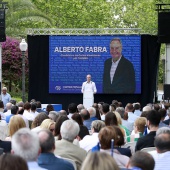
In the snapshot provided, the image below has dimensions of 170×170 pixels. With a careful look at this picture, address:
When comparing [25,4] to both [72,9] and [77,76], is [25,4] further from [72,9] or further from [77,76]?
[77,76]

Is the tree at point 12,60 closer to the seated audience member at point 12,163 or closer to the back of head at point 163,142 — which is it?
the back of head at point 163,142

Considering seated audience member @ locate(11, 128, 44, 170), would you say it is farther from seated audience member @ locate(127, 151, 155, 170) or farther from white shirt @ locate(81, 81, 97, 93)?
white shirt @ locate(81, 81, 97, 93)

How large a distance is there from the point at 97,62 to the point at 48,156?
1890 cm

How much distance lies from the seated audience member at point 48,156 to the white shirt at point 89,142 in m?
2.38

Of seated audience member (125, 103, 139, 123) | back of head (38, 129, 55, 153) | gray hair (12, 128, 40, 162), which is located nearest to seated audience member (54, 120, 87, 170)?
back of head (38, 129, 55, 153)

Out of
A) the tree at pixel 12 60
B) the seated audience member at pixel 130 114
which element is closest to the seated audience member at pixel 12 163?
the seated audience member at pixel 130 114

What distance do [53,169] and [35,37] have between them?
19525 mm

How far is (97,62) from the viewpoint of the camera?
81.9ft

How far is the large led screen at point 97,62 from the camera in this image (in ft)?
81.4

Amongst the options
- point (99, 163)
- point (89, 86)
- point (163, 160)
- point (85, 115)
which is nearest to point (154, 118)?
point (163, 160)

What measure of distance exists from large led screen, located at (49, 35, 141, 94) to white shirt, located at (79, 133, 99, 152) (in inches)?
633

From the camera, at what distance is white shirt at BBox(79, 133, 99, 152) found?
8638 millimetres

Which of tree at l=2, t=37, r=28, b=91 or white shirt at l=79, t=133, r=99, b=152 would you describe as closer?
white shirt at l=79, t=133, r=99, b=152

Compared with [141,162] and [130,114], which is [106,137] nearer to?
[141,162]
